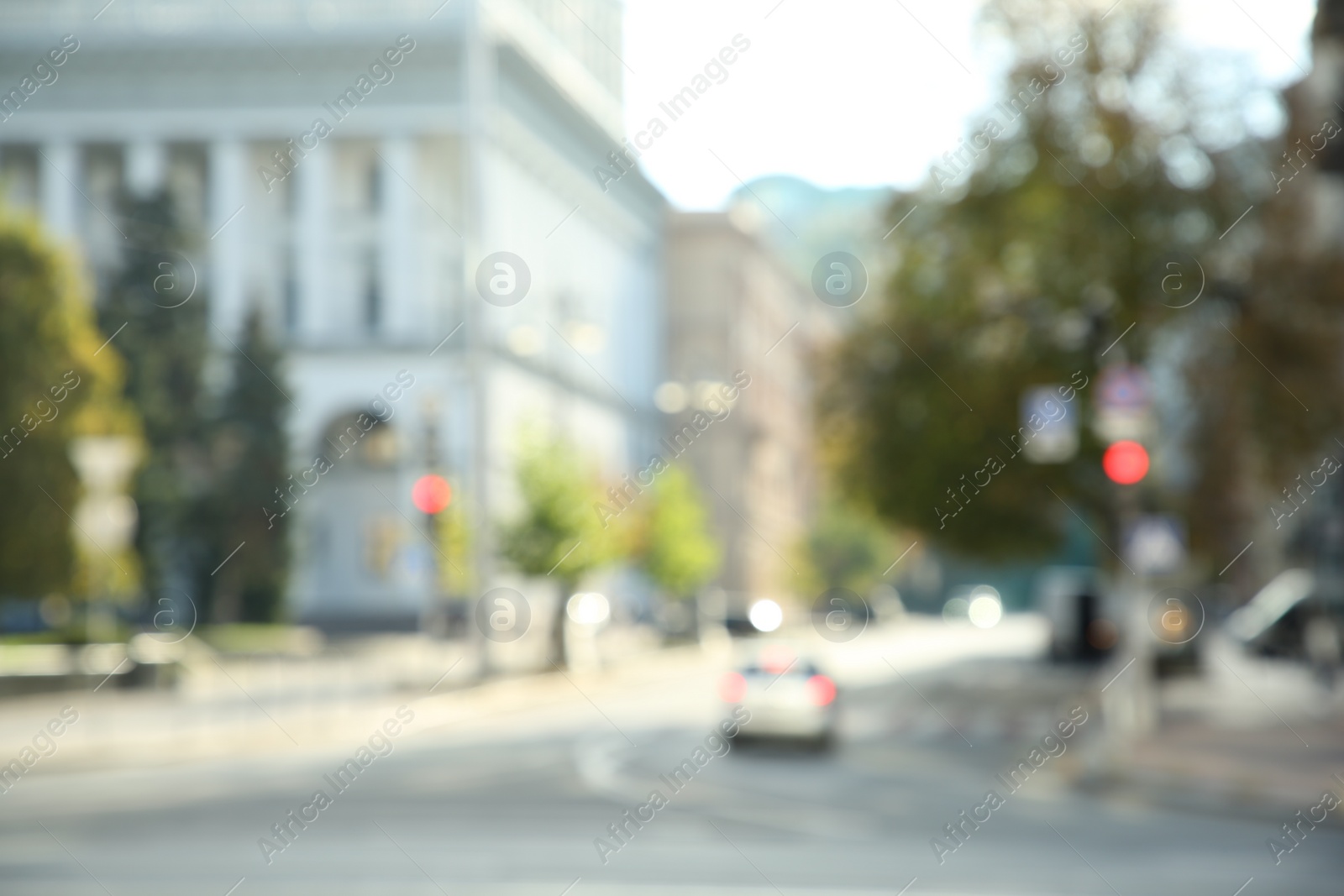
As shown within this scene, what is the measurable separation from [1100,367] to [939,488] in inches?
198

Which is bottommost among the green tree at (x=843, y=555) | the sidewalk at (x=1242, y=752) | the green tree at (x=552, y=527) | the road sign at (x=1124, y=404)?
the green tree at (x=843, y=555)

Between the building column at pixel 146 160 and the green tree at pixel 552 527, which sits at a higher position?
the building column at pixel 146 160

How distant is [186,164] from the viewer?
72938 millimetres

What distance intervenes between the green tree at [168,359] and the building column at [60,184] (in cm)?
1218

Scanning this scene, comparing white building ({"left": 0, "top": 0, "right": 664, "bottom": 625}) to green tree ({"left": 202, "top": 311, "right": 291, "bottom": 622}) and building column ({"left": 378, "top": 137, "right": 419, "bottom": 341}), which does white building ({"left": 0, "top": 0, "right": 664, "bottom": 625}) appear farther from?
green tree ({"left": 202, "top": 311, "right": 291, "bottom": 622})

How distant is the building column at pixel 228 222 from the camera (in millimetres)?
68438

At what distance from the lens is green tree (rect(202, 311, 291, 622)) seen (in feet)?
191

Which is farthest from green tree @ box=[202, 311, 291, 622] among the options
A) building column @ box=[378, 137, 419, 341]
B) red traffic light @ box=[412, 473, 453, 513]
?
red traffic light @ box=[412, 473, 453, 513]

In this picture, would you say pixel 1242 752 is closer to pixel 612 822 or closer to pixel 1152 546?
pixel 1152 546

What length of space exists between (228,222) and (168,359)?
1307 centimetres

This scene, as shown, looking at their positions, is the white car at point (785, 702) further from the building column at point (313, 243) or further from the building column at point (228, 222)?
the building column at point (313, 243)

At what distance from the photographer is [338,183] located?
72688 millimetres

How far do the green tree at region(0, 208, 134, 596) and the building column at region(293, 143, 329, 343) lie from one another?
109ft

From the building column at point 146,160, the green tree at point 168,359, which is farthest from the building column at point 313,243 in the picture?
the green tree at point 168,359
